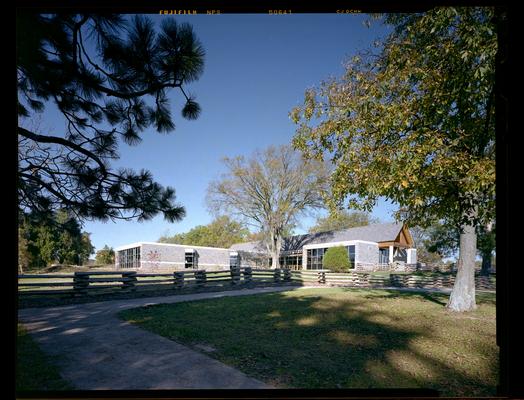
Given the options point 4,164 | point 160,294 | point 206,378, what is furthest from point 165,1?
point 160,294

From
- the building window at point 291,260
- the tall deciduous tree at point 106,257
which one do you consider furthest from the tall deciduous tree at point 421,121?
the building window at point 291,260

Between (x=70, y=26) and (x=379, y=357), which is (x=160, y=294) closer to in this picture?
(x=379, y=357)

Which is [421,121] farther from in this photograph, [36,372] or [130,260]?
[130,260]

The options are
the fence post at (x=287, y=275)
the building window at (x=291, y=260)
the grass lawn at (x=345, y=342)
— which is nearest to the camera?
the grass lawn at (x=345, y=342)

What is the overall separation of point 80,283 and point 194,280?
4.47 m

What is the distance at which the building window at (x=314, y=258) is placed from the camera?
26281 millimetres

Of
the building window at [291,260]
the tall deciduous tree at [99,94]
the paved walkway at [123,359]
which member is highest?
the tall deciduous tree at [99,94]

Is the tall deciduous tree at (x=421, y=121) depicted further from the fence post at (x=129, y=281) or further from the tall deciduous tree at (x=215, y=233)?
the tall deciduous tree at (x=215, y=233)

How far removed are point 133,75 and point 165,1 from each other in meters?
2.05

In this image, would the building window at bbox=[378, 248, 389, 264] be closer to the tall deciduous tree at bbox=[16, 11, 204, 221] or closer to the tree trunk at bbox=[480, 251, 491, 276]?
the tree trunk at bbox=[480, 251, 491, 276]

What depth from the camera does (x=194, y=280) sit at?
12648 millimetres

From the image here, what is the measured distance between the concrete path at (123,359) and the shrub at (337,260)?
1824cm

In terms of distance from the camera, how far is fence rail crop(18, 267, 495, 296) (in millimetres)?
9000

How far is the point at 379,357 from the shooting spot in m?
4.01
